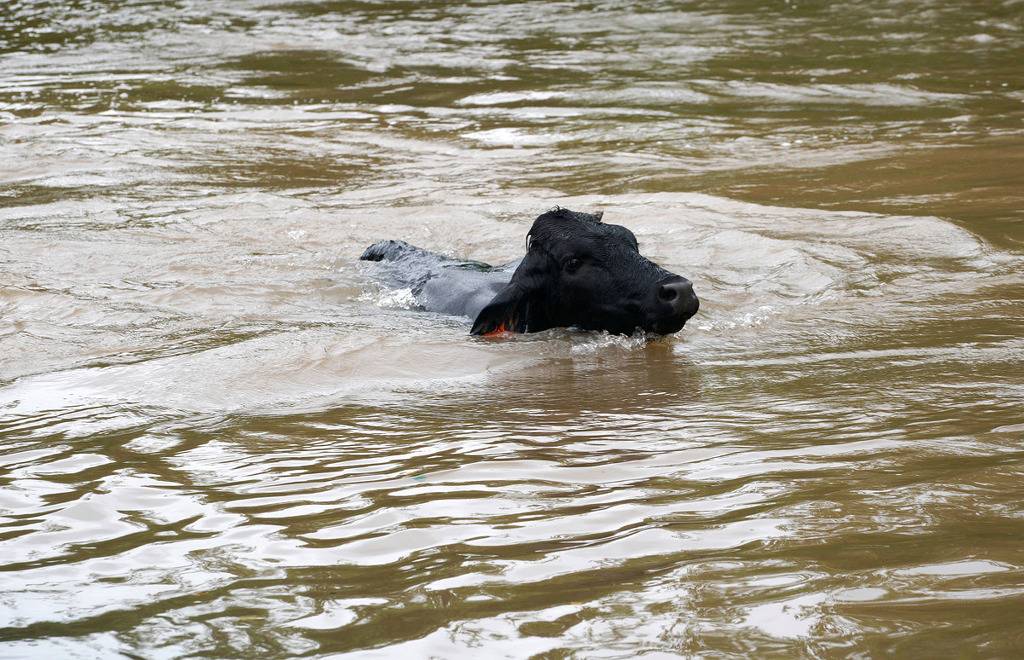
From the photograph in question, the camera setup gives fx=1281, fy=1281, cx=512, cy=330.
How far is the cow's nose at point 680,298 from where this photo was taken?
23.3 ft

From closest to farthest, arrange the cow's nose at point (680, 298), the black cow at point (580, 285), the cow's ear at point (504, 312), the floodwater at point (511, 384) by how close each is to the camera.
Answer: the floodwater at point (511, 384), the cow's nose at point (680, 298), the black cow at point (580, 285), the cow's ear at point (504, 312)

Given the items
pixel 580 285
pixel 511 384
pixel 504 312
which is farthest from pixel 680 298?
pixel 504 312

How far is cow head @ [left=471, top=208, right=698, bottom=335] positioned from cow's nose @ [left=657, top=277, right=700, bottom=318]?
199mm

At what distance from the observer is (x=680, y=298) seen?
7094 mm

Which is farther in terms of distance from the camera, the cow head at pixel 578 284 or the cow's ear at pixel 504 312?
the cow's ear at pixel 504 312

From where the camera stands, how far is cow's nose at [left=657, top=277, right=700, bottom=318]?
7.10 meters

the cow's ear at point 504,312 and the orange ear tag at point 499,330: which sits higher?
the cow's ear at point 504,312

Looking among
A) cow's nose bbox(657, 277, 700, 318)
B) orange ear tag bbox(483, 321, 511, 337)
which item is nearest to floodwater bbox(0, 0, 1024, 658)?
orange ear tag bbox(483, 321, 511, 337)

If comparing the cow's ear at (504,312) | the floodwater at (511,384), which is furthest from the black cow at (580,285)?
the floodwater at (511,384)

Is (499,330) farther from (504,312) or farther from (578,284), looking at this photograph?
(578,284)

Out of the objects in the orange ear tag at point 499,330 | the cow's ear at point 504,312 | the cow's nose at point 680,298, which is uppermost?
the cow's nose at point 680,298

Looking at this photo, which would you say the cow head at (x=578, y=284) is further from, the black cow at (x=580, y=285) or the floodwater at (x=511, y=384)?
the floodwater at (x=511, y=384)

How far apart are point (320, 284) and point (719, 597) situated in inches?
268

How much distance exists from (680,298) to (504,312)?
1.24 metres
